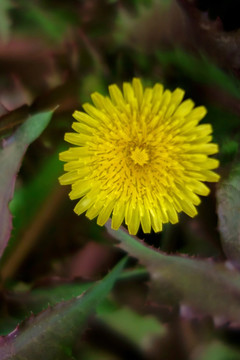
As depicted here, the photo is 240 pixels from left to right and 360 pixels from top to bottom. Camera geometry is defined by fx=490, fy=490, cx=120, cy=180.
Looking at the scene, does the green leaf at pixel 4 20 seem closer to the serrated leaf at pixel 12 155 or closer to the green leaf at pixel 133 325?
the serrated leaf at pixel 12 155

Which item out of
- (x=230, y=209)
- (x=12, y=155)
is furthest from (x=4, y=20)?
(x=230, y=209)

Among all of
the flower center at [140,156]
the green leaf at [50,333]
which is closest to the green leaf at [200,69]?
the flower center at [140,156]

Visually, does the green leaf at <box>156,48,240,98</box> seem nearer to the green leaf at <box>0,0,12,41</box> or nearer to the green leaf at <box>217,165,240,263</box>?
the green leaf at <box>217,165,240,263</box>

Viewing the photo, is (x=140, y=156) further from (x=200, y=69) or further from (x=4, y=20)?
(x=4, y=20)

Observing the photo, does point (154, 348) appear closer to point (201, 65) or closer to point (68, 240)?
point (68, 240)

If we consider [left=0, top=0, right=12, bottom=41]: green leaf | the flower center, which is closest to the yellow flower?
the flower center
